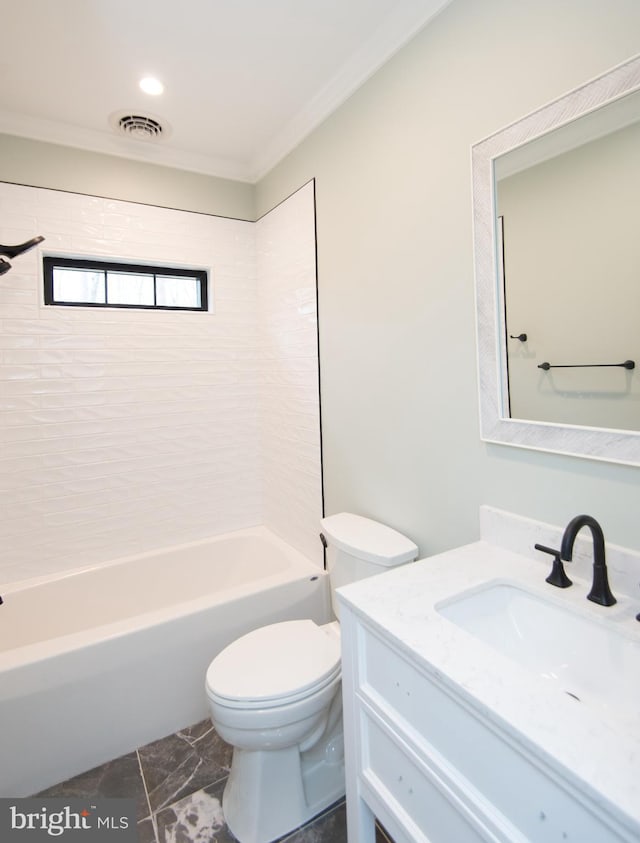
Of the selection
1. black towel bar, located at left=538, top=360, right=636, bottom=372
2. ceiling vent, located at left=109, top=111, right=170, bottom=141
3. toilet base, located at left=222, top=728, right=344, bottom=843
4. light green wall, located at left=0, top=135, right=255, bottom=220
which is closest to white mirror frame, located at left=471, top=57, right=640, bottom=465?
black towel bar, located at left=538, top=360, right=636, bottom=372

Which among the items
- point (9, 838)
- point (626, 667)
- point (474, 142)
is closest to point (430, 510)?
point (626, 667)

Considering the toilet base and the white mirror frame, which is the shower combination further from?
the toilet base

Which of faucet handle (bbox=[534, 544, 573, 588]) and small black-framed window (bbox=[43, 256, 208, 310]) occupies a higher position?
small black-framed window (bbox=[43, 256, 208, 310])

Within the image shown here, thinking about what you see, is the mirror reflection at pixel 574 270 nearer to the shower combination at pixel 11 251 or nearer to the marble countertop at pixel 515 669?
the marble countertop at pixel 515 669

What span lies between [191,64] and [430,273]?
1.29 meters

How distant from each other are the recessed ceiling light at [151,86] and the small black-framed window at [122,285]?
0.85 meters

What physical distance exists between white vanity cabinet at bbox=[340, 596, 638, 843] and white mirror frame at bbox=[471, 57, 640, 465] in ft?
1.88

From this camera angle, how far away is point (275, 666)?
1449 millimetres

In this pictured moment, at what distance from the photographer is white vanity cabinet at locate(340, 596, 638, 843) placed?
2.15 ft

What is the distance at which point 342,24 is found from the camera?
5.25ft

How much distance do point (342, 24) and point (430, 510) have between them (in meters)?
1.76

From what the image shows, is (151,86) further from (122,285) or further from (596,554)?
(596,554)

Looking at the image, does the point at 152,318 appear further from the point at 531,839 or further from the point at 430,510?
the point at 531,839

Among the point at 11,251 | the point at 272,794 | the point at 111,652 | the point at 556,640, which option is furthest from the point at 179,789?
the point at 11,251
